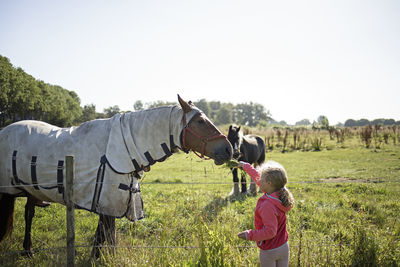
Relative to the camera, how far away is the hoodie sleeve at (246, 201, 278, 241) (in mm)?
2053

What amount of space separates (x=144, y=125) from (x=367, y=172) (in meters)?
11.3

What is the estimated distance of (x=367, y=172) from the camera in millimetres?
10438

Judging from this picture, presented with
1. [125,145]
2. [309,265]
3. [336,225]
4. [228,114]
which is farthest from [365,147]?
[228,114]

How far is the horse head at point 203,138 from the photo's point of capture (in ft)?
10.6

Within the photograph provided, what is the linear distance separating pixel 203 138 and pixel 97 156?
148 centimetres

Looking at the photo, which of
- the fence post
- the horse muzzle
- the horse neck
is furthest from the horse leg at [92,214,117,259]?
the horse muzzle

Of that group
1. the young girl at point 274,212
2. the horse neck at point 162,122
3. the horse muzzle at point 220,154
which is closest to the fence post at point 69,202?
the horse neck at point 162,122

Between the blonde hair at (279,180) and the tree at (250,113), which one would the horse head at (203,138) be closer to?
the blonde hair at (279,180)

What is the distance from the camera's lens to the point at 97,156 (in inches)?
122

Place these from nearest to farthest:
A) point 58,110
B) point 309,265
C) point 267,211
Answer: point 267,211 < point 309,265 < point 58,110

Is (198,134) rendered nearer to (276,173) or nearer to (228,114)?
(276,173)

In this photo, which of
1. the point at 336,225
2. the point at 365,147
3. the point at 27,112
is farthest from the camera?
the point at 27,112

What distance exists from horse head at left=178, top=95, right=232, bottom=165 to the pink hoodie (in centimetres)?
110

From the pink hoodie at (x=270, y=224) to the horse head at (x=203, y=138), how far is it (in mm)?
1104
